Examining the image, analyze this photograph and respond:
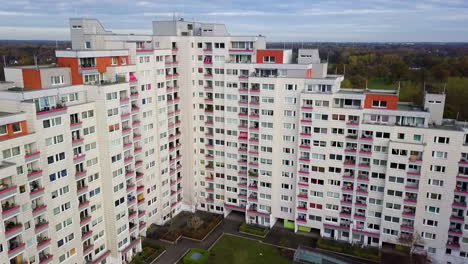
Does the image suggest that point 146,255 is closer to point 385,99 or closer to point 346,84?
point 385,99

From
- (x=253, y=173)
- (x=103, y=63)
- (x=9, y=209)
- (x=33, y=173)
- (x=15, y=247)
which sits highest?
(x=103, y=63)

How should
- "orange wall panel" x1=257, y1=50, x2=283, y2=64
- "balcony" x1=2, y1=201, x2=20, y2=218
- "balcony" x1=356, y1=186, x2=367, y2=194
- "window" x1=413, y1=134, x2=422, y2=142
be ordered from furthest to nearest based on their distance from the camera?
"orange wall panel" x1=257, y1=50, x2=283, y2=64 → "balcony" x1=356, y1=186, x2=367, y2=194 → "window" x1=413, y1=134, x2=422, y2=142 → "balcony" x1=2, y1=201, x2=20, y2=218

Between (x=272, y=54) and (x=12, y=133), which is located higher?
(x=272, y=54)

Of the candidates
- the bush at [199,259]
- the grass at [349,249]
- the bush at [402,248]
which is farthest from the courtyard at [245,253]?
the bush at [402,248]

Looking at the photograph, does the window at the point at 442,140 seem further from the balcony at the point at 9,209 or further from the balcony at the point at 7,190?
the balcony at the point at 9,209

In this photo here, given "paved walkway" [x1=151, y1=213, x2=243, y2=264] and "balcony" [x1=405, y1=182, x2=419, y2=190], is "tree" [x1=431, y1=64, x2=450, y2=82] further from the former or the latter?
"paved walkway" [x1=151, y1=213, x2=243, y2=264]

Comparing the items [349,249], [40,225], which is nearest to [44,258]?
[40,225]

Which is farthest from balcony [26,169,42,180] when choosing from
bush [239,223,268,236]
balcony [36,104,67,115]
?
bush [239,223,268,236]

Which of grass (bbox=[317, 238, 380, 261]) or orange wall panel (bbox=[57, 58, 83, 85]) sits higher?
orange wall panel (bbox=[57, 58, 83, 85])

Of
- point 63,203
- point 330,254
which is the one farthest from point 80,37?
point 330,254
